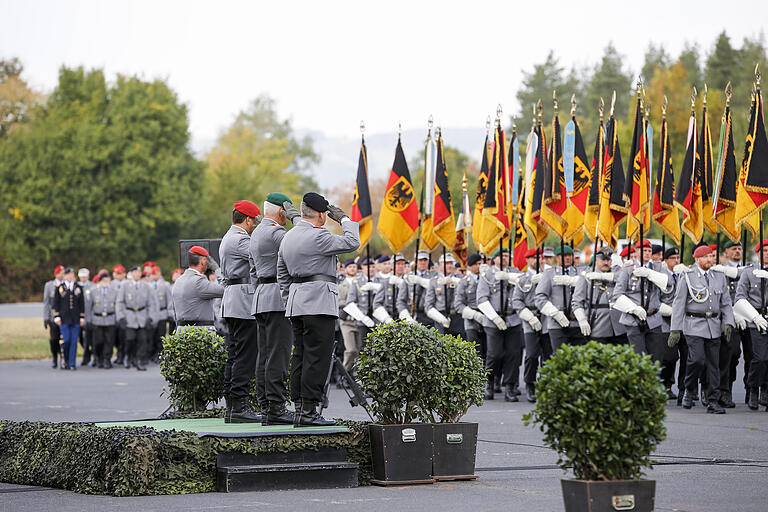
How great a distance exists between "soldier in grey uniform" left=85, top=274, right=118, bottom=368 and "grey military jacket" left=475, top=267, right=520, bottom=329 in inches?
484

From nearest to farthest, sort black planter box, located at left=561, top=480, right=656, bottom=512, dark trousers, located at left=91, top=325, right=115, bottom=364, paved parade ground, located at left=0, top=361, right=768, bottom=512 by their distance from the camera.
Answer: black planter box, located at left=561, top=480, right=656, bottom=512, paved parade ground, located at left=0, top=361, right=768, bottom=512, dark trousers, located at left=91, top=325, right=115, bottom=364

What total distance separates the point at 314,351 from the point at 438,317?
32.2 ft

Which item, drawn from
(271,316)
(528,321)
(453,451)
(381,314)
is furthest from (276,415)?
(381,314)

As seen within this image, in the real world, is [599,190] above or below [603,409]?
above

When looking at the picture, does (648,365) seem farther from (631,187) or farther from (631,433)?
(631,187)

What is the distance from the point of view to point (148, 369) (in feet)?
90.7

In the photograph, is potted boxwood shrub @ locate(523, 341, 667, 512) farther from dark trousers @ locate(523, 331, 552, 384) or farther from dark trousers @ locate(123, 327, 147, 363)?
dark trousers @ locate(123, 327, 147, 363)

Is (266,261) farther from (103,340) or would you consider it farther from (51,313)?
(103,340)

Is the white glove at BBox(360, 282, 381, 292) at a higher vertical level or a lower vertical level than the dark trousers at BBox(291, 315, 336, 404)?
higher

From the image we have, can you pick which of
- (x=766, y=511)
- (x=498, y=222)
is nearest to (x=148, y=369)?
(x=498, y=222)

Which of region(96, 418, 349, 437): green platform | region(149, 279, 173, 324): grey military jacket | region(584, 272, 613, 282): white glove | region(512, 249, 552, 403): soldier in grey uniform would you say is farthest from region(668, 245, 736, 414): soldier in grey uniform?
region(149, 279, 173, 324): grey military jacket

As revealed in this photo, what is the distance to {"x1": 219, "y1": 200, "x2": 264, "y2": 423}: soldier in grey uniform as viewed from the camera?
35.5 feet

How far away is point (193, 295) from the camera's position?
13.2 m

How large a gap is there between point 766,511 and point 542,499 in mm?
1590
